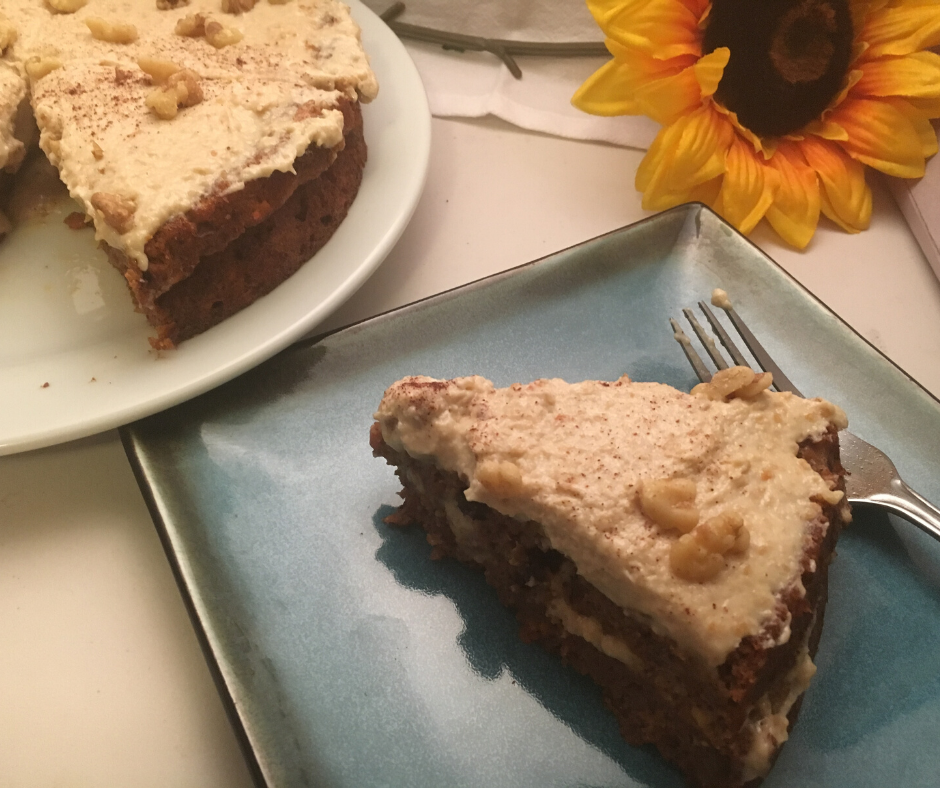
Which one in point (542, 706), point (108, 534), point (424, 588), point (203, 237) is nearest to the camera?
point (542, 706)

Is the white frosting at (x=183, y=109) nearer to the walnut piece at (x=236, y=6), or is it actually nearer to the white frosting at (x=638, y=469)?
the walnut piece at (x=236, y=6)

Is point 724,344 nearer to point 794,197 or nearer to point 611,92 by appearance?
point 794,197

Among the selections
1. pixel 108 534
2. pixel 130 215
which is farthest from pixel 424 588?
pixel 130 215

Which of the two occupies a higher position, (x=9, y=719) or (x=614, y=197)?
(x=614, y=197)

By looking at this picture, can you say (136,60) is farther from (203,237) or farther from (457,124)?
(457,124)

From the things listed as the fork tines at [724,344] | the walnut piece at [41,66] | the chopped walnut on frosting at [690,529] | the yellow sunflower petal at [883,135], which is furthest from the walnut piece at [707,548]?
the walnut piece at [41,66]

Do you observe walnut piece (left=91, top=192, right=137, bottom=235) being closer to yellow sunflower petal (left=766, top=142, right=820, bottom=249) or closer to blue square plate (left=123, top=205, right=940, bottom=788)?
blue square plate (left=123, top=205, right=940, bottom=788)
